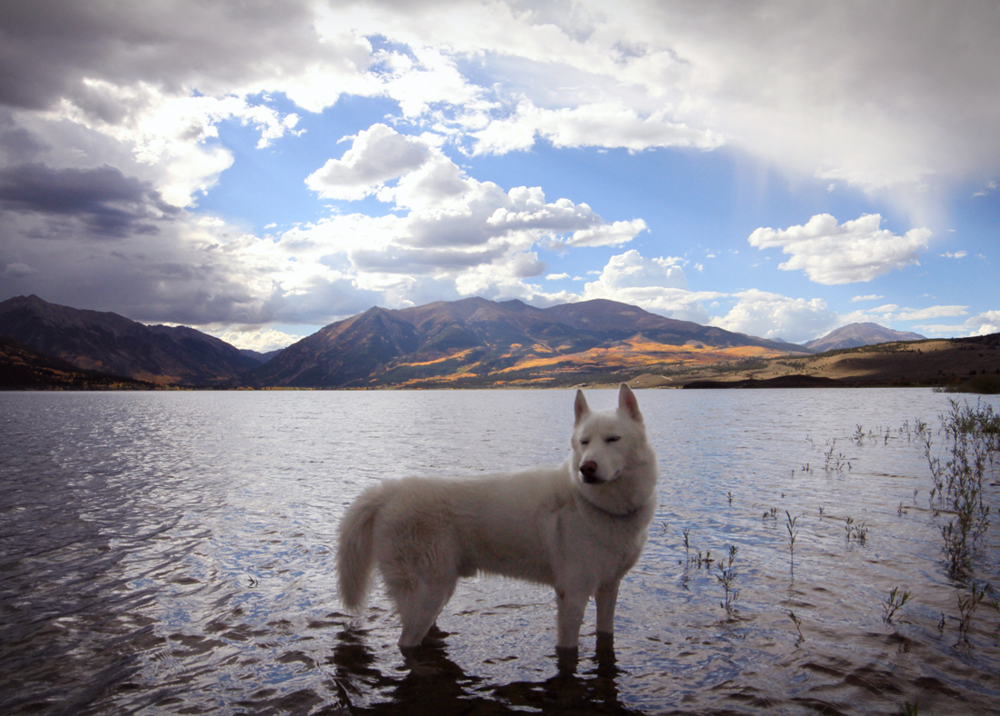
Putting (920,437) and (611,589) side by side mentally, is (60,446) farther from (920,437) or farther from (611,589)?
(920,437)

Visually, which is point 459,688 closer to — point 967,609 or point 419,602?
point 419,602

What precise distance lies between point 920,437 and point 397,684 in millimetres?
31302

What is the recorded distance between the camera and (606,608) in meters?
6.76

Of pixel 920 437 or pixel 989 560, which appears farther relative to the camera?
pixel 920 437

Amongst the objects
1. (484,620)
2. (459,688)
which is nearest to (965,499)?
(484,620)

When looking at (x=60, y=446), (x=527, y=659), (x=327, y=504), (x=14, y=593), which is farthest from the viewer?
(x=60, y=446)

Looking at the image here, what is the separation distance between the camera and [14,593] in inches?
329

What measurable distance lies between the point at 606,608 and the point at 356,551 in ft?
11.1

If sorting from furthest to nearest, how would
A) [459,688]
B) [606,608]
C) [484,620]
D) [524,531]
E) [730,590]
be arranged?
[730,590] < [484,620] < [606,608] < [524,531] < [459,688]

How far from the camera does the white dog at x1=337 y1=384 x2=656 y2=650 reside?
597cm

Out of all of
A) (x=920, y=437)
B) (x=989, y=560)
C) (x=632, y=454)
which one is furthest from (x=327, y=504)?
(x=920, y=437)

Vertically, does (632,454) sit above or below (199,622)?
above

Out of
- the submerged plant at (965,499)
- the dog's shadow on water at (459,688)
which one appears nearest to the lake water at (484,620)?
the dog's shadow on water at (459,688)

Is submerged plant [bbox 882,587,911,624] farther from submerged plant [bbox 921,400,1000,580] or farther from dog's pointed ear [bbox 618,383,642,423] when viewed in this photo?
dog's pointed ear [bbox 618,383,642,423]
